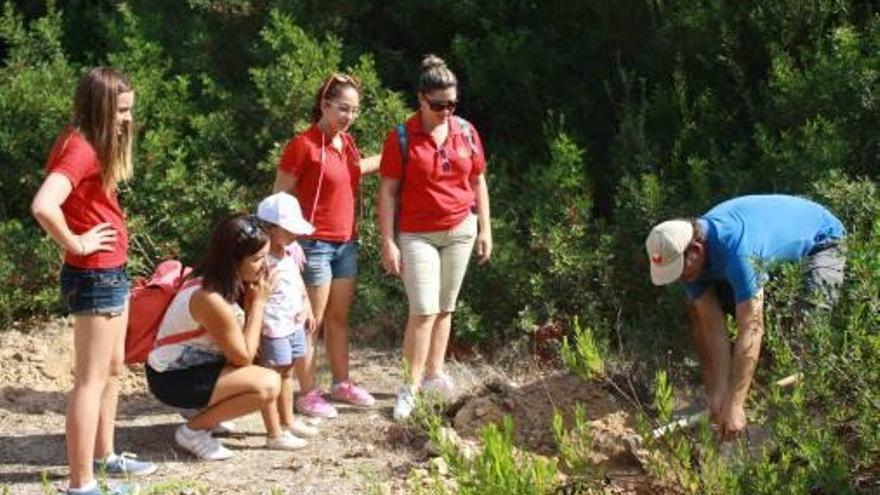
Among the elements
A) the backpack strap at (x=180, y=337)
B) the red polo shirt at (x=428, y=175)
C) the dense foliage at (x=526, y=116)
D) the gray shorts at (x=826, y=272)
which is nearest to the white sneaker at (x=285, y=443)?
the backpack strap at (x=180, y=337)

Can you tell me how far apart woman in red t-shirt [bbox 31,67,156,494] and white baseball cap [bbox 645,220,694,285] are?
6.87ft

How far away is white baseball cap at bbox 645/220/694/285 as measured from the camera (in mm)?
5312

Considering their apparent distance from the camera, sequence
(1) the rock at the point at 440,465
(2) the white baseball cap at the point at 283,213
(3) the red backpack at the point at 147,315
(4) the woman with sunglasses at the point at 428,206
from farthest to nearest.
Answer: (4) the woman with sunglasses at the point at 428,206 → (3) the red backpack at the point at 147,315 → (2) the white baseball cap at the point at 283,213 → (1) the rock at the point at 440,465

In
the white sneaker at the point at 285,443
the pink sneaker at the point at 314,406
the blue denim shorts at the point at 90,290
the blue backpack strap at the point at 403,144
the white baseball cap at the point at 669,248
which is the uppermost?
the blue backpack strap at the point at 403,144

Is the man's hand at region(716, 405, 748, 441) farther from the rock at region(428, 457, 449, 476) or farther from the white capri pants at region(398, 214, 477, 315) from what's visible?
the white capri pants at region(398, 214, 477, 315)

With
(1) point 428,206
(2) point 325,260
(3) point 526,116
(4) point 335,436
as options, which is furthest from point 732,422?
(3) point 526,116

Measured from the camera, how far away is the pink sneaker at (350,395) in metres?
6.94

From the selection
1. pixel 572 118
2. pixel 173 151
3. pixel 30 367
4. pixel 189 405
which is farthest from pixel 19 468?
pixel 572 118

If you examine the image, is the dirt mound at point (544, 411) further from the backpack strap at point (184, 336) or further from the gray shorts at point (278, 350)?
the backpack strap at point (184, 336)

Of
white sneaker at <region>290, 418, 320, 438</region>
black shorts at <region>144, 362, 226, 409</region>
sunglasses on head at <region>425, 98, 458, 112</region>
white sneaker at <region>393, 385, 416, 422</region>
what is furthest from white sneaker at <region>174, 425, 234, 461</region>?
sunglasses on head at <region>425, 98, 458, 112</region>

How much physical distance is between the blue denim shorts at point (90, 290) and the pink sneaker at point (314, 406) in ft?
5.43

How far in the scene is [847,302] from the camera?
493 centimetres

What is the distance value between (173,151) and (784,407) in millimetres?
5301

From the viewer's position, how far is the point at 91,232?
515cm
